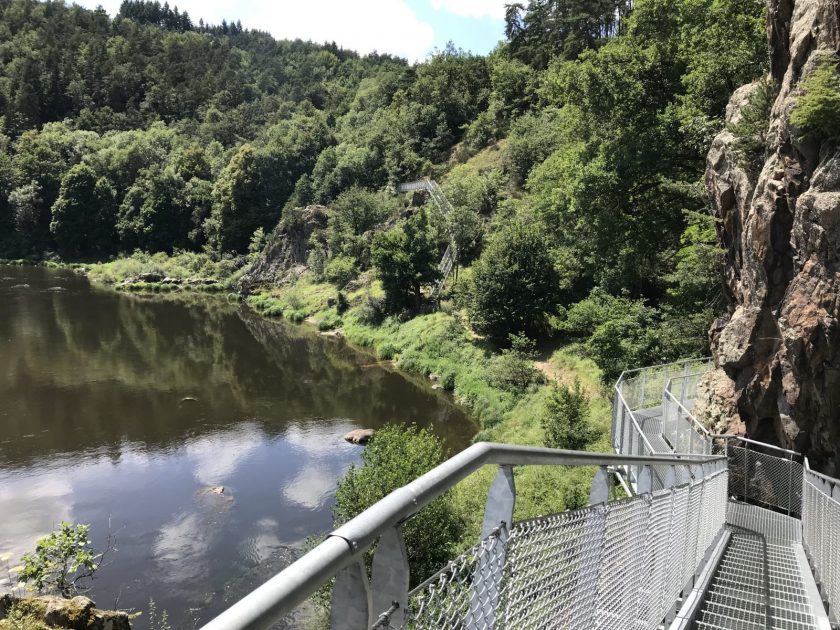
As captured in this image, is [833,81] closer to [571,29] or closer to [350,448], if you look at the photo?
[350,448]

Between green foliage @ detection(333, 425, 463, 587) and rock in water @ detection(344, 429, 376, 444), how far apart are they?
7341mm

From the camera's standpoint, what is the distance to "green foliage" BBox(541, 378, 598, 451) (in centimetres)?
1911

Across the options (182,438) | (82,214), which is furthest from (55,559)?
(82,214)

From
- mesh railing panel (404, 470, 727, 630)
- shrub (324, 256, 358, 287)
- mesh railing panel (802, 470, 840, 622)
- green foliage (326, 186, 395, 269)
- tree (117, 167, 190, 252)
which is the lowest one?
mesh railing panel (802, 470, 840, 622)

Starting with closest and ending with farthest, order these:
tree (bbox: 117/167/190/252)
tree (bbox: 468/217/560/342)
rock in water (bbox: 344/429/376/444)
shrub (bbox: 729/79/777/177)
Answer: shrub (bbox: 729/79/777/177) → rock in water (bbox: 344/429/376/444) → tree (bbox: 468/217/560/342) → tree (bbox: 117/167/190/252)

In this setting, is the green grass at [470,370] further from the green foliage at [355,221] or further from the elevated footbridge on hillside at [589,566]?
the elevated footbridge on hillside at [589,566]

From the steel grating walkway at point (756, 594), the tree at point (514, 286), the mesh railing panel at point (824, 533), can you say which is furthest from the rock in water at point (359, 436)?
the mesh railing panel at point (824, 533)

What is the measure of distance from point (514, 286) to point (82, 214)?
70.0m

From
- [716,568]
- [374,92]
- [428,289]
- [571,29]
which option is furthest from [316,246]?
[716,568]

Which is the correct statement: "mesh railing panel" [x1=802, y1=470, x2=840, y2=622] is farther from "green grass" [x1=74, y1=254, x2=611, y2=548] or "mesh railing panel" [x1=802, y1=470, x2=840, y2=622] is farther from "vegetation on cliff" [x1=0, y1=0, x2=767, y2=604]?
"vegetation on cliff" [x1=0, y1=0, x2=767, y2=604]

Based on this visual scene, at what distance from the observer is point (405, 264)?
39750 millimetres

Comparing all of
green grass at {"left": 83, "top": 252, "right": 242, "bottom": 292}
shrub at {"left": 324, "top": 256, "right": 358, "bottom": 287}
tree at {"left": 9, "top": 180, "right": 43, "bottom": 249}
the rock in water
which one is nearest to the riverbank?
green grass at {"left": 83, "top": 252, "right": 242, "bottom": 292}

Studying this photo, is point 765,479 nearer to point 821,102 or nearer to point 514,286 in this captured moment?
point 821,102

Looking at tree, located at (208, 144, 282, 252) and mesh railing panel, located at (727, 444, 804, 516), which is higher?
tree, located at (208, 144, 282, 252)
